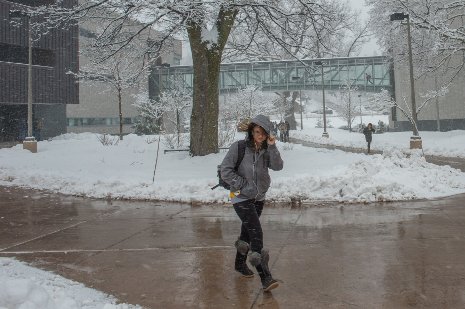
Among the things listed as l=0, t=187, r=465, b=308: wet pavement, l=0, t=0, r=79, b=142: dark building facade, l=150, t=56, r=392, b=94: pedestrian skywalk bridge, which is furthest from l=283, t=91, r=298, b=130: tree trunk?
l=0, t=187, r=465, b=308: wet pavement

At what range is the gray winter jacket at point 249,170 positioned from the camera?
4363mm

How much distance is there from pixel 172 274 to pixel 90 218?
3.91 m

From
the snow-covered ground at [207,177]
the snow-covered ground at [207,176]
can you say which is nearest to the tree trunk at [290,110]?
the snow-covered ground at [207,176]

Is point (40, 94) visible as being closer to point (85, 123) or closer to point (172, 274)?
point (85, 123)

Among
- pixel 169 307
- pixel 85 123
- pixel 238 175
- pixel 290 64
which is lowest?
pixel 169 307

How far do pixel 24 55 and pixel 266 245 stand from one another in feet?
105

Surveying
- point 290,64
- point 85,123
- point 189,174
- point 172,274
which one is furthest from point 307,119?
point 172,274

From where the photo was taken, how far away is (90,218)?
8.23 meters

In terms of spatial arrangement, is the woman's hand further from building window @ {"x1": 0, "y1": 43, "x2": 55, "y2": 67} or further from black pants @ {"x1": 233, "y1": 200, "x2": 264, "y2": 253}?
building window @ {"x1": 0, "y1": 43, "x2": 55, "y2": 67}

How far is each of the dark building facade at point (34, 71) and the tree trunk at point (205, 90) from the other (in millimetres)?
19618

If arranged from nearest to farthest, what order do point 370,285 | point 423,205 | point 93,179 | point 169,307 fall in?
point 169,307 < point 370,285 < point 423,205 < point 93,179

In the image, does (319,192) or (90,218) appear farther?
(319,192)

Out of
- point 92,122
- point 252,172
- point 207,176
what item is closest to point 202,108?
point 207,176

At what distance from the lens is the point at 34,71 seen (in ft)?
106
